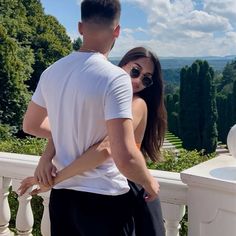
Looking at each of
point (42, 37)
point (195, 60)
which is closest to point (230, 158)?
point (42, 37)

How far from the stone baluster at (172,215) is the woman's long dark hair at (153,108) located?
0.24m

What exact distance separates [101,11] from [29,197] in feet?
3.69

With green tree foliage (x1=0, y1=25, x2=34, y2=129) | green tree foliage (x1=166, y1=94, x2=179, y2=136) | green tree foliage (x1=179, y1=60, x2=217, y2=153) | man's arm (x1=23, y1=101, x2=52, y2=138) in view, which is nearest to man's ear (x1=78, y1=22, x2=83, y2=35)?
man's arm (x1=23, y1=101, x2=52, y2=138)

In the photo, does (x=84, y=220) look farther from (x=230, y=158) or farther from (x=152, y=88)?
(x=230, y=158)

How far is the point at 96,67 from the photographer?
1.17m

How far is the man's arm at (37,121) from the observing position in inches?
55.4

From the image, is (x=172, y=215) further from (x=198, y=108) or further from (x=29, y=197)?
(x=198, y=108)

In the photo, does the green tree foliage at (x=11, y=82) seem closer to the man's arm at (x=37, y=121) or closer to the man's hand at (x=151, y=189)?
the man's arm at (x=37, y=121)

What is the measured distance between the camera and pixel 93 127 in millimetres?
1207

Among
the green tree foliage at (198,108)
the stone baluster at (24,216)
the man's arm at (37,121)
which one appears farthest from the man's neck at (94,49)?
the green tree foliage at (198,108)

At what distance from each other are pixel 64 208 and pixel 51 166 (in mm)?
137

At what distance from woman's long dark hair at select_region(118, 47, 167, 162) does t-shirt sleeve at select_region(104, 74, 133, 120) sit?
12.0 inches

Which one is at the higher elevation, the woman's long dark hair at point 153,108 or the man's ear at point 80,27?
the man's ear at point 80,27

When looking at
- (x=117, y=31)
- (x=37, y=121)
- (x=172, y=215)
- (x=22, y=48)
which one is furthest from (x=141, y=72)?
(x=22, y=48)
